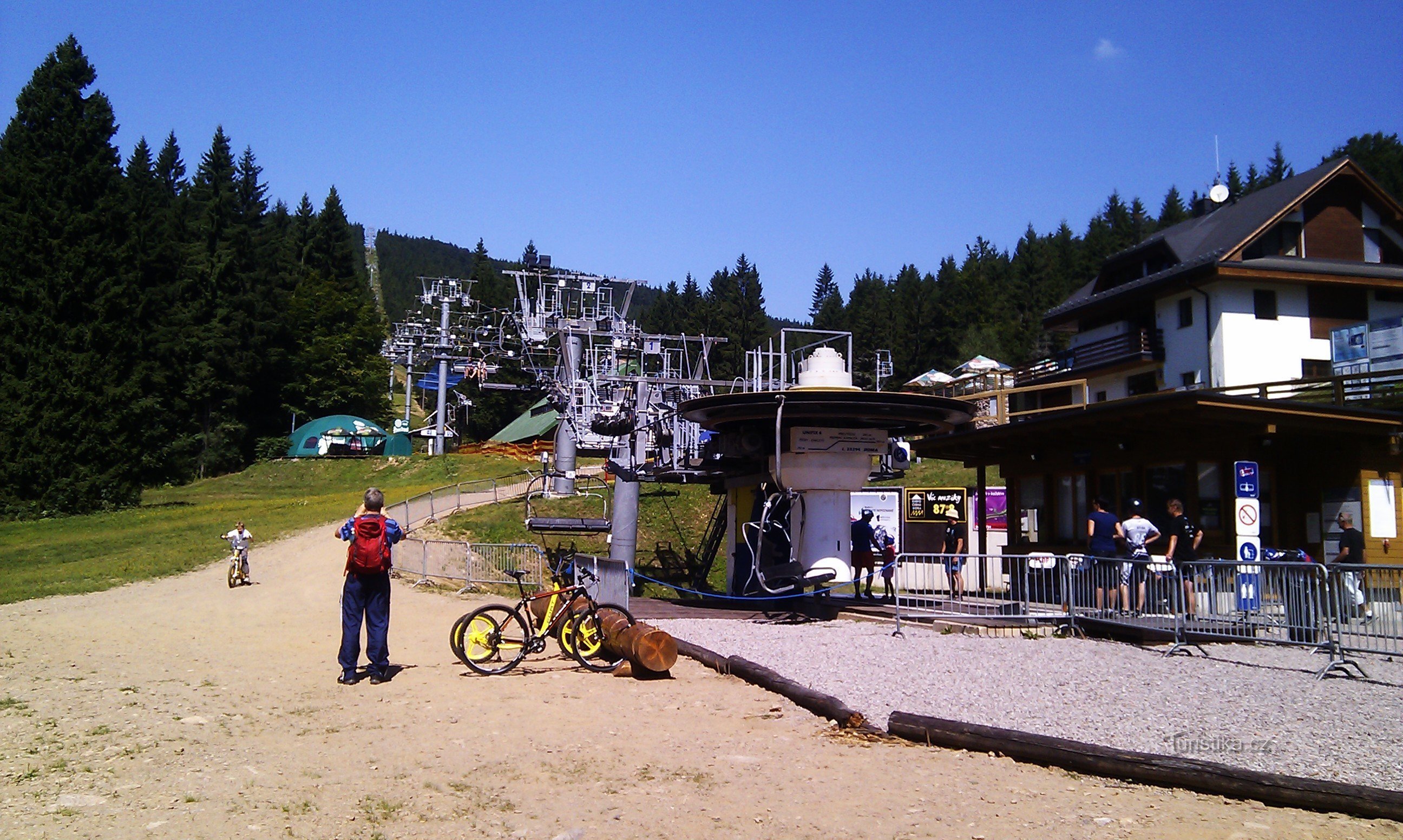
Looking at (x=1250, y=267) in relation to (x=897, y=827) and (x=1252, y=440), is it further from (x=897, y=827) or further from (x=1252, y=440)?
(x=897, y=827)

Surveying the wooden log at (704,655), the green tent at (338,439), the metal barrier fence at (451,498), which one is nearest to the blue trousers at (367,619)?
the wooden log at (704,655)

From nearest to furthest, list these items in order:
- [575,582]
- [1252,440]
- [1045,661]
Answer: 1. [1045,661]
2. [575,582]
3. [1252,440]

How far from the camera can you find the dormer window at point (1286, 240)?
41.9 m

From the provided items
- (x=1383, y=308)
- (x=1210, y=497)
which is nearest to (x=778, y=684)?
(x=1210, y=497)

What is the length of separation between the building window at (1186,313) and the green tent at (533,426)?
37628 millimetres

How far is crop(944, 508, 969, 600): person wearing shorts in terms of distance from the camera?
55.2 feet

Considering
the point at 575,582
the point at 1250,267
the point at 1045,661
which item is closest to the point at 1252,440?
the point at 1045,661

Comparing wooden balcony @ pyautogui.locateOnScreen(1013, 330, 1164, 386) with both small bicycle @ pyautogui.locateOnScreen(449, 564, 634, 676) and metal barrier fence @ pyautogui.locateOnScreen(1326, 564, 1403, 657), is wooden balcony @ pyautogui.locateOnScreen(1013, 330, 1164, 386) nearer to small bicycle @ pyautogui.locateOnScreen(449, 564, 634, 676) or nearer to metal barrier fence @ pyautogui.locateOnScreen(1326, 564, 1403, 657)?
metal barrier fence @ pyautogui.locateOnScreen(1326, 564, 1403, 657)

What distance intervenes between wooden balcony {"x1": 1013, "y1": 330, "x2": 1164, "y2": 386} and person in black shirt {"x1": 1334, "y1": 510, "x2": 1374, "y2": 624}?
2527 centimetres

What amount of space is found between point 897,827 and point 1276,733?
433 centimetres

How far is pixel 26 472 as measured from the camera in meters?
41.5

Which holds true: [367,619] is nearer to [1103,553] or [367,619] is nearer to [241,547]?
[1103,553]

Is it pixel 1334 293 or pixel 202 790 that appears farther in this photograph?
pixel 1334 293

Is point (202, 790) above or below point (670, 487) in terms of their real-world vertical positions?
below
